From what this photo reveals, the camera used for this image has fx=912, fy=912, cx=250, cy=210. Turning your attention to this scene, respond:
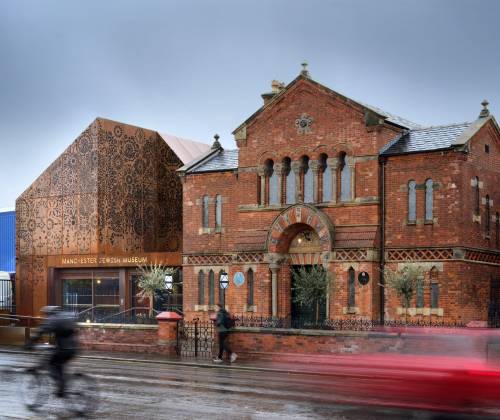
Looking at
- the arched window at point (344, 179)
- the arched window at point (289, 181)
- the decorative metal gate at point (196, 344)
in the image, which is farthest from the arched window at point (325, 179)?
the decorative metal gate at point (196, 344)

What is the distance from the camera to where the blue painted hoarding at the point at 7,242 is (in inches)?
2322

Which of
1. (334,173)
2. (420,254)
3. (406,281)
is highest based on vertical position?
(334,173)

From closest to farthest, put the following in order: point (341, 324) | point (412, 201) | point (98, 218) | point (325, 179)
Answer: point (341, 324) → point (412, 201) → point (325, 179) → point (98, 218)

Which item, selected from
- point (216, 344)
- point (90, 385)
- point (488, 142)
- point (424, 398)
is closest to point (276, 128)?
point (488, 142)

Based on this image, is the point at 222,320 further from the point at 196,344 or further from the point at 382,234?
the point at 382,234

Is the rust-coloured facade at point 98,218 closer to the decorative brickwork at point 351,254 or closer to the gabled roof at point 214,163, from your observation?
the gabled roof at point 214,163

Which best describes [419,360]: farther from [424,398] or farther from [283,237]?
[283,237]

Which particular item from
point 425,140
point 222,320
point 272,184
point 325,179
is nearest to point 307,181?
point 325,179

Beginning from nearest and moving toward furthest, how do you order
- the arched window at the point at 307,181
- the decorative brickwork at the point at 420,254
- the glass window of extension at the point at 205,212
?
the decorative brickwork at the point at 420,254
the arched window at the point at 307,181
the glass window of extension at the point at 205,212

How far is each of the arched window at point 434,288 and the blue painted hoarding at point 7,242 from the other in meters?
32.8

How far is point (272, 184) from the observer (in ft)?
128

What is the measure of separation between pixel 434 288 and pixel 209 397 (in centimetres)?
1763

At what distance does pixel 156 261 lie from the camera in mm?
46062

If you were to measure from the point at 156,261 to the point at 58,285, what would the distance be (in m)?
7.35
